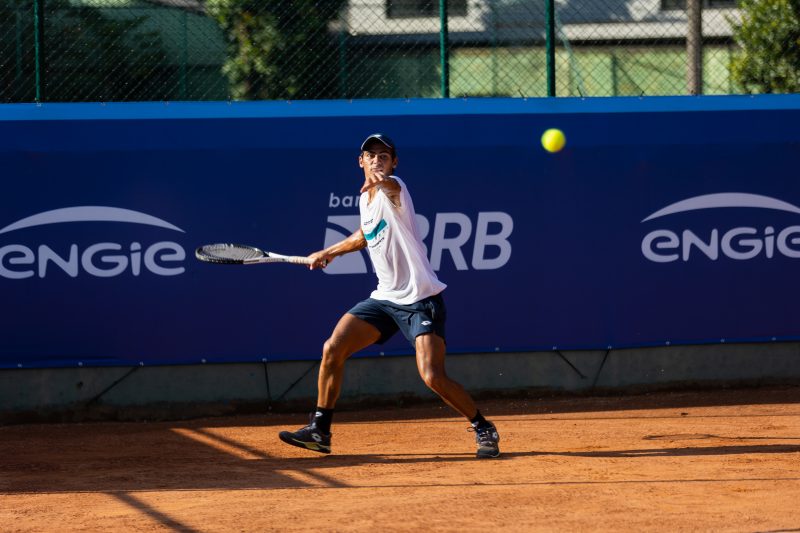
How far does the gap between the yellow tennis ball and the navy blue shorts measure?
A: 235 cm

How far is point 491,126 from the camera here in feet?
27.9

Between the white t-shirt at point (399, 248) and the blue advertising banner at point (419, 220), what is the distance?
1781 millimetres

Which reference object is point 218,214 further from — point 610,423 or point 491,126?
point 610,423

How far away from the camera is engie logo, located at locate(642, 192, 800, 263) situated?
8.70 metres

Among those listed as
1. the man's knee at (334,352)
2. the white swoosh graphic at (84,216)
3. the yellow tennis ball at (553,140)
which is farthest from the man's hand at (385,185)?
the white swoosh graphic at (84,216)

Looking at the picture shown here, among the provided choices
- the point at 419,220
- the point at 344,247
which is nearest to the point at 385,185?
the point at 344,247

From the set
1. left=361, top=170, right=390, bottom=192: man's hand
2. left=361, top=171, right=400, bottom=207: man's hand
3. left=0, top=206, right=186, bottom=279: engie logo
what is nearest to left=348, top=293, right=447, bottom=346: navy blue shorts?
left=361, top=171, right=400, bottom=207: man's hand

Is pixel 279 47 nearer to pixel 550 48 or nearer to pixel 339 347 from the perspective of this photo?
pixel 550 48

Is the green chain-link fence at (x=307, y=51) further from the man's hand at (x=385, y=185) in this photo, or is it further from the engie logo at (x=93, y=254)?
the man's hand at (x=385, y=185)

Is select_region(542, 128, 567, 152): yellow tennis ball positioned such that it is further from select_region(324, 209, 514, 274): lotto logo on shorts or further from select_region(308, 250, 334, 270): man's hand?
select_region(308, 250, 334, 270): man's hand

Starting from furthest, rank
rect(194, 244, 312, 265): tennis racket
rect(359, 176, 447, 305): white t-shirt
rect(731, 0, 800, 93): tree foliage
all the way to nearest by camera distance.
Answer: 1. rect(731, 0, 800, 93): tree foliage
2. rect(194, 244, 312, 265): tennis racket
3. rect(359, 176, 447, 305): white t-shirt

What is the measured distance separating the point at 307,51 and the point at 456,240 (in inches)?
102

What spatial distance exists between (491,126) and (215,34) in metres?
3.65

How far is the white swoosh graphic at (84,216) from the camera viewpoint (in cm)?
815
